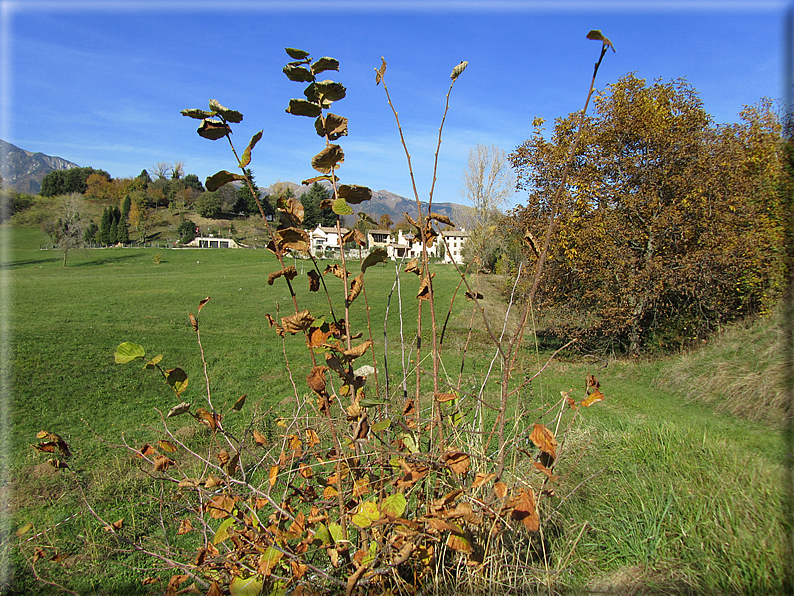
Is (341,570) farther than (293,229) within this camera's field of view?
Yes

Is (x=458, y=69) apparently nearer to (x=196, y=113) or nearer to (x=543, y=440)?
(x=196, y=113)

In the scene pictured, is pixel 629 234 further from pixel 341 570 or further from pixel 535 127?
pixel 341 570

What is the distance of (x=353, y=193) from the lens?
1492 millimetres

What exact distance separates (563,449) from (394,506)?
1329mm

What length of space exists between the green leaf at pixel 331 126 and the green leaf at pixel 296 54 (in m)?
0.18

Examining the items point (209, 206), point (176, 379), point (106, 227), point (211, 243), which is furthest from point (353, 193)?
point (209, 206)

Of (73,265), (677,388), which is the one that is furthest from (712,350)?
(73,265)

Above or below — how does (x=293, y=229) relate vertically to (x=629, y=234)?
below

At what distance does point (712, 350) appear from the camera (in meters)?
8.01

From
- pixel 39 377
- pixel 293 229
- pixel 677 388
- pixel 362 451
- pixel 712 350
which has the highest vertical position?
pixel 293 229

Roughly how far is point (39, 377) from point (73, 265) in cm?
3404

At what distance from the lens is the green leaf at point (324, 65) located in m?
1.42

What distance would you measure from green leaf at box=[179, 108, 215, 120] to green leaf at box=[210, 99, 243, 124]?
0.02 metres

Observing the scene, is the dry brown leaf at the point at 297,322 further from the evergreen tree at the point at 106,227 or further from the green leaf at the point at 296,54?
the evergreen tree at the point at 106,227
